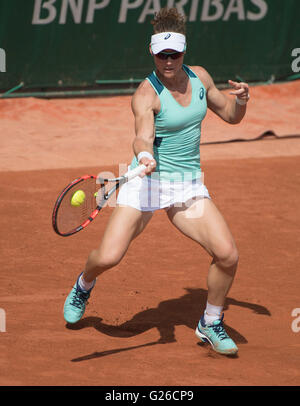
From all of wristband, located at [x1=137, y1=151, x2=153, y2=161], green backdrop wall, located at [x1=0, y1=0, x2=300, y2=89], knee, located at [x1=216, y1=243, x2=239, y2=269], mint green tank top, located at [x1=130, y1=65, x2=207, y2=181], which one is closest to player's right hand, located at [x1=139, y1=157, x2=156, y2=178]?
wristband, located at [x1=137, y1=151, x2=153, y2=161]

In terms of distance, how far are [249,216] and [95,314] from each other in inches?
123

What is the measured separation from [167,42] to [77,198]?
121 cm

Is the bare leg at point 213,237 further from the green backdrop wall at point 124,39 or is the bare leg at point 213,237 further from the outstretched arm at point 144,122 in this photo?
the green backdrop wall at point 124,39

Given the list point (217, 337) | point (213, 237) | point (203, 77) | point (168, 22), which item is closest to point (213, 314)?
point (217, 337)

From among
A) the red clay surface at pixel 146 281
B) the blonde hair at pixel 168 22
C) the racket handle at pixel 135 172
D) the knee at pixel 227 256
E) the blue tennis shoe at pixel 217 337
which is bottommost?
the red clay surface at pixel 146 281

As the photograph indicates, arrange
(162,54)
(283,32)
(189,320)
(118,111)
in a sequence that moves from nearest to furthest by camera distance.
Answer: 1. (162,54)
2. (189,320)
3. (118,111)
4. (283,32)

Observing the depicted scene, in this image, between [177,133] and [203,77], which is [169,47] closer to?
[203,77]

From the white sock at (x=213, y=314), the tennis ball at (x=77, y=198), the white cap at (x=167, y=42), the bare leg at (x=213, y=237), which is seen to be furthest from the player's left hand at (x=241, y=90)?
the white sock at (x=213, y=314)

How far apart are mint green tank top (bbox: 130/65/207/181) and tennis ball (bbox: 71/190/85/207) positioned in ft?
1.31

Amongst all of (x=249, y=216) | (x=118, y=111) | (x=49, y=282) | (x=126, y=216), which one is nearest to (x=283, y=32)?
(x=118, y=111)

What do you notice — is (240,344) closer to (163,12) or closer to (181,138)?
(181,138)

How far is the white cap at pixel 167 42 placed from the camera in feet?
16.9

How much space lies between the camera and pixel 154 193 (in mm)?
A: 5312

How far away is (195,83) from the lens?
5.38 m
